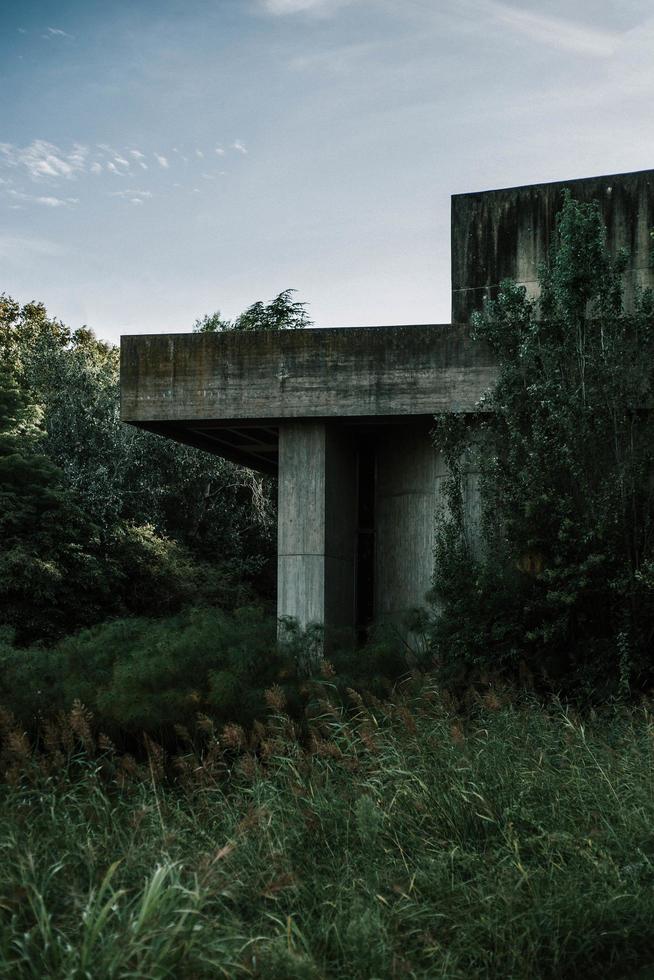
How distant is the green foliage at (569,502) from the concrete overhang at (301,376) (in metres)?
0.88

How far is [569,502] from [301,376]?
391 cm

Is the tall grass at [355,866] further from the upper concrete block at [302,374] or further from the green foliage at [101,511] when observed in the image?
the green foliage at [101,511]

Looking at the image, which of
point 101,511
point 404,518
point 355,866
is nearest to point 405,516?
point 404,518

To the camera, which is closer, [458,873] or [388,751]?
[458,873]

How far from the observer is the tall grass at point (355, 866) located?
4492 mm

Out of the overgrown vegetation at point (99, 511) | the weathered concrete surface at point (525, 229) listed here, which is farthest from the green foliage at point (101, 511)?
the weathered concrete surface at point (525, 229)

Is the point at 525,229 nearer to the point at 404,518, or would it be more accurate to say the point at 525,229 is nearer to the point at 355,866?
the point at 404,518

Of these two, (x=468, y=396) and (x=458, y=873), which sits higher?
(x=468, y=396)

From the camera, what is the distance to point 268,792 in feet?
23.7

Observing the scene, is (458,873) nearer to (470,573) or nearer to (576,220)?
(470,573)

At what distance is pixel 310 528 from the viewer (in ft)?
44.0

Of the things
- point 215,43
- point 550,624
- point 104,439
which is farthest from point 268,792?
point 104,439

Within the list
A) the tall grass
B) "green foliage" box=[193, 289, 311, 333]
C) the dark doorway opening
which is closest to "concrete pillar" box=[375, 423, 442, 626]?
the dark doorway opening

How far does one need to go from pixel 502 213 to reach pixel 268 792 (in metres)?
8.53
